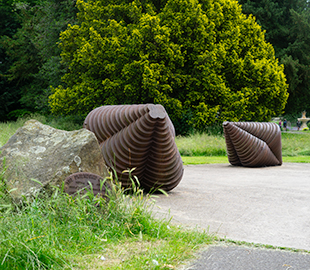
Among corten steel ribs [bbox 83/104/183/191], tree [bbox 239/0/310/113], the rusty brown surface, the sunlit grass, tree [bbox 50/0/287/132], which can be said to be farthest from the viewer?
tree [bbox 239/0/310/113]

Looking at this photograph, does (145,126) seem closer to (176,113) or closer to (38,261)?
(38,261)

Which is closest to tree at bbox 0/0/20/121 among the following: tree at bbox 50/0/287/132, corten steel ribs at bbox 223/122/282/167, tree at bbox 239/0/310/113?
tree at bbox 50/0/287/132

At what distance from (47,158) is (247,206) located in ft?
9.00

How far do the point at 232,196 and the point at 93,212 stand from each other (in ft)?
9.40

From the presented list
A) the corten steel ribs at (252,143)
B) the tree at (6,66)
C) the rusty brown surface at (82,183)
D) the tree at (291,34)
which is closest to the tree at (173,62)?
the tree at (291,34)

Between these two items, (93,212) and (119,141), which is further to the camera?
(119,141)

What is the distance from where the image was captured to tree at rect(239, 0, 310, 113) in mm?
25125

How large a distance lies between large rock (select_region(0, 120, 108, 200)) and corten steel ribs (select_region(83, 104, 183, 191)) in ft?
3.26

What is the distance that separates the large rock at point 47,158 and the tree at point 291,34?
22.9 meters

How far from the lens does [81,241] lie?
2818 mm

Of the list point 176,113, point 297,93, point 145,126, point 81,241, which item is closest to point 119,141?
point 145,126

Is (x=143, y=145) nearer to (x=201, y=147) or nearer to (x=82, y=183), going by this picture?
(x=82, y=183)

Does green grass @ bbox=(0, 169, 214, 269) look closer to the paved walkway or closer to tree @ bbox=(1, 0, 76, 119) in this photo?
the paved walkway

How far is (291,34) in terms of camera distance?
26656 mm
